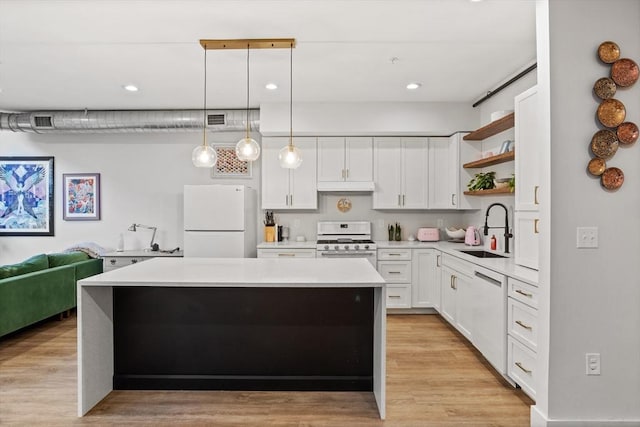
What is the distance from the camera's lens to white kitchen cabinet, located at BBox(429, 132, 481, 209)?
466cm

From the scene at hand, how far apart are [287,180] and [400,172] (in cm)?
150

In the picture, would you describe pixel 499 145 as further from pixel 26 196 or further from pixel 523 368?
pixel 26 196

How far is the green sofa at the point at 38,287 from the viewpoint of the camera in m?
3.53

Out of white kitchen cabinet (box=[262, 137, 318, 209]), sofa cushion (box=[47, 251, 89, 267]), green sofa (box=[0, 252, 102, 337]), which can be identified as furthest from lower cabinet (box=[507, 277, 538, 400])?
Result: sofa cushion (box=[47, 251, 89, 267])

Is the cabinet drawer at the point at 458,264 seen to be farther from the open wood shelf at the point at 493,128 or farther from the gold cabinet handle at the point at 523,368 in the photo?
the open wood shelf at the point at 493,128

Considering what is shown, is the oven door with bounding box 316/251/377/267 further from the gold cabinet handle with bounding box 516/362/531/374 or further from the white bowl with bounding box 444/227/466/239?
the gold cabinet handle with bounding box 516/362/531/374

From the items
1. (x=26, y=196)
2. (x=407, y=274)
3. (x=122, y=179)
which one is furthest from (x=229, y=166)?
(x=26, y=196)

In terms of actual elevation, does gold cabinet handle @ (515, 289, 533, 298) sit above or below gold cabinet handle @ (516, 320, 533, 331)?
above

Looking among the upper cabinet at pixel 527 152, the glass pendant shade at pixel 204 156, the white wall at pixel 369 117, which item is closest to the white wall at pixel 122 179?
the white wall at pixel 369 117

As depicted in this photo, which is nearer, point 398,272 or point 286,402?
point 286,402

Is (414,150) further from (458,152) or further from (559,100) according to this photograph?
(559,100)

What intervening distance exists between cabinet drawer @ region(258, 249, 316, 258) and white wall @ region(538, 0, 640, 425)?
2892 mm

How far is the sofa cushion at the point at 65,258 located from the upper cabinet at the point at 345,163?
10.4ft

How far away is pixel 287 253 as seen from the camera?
15.3 feet
